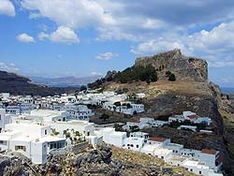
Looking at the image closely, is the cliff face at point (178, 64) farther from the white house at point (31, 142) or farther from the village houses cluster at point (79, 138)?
the white house at point (31, 142)

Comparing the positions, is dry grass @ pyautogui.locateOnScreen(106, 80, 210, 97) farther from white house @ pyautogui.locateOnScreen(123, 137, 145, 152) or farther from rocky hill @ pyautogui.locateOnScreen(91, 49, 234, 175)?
white house @ pyautogui.locateOnScreen(123, 137, 145, 152)

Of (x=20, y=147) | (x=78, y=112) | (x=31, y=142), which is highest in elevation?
(x=78, y=112)

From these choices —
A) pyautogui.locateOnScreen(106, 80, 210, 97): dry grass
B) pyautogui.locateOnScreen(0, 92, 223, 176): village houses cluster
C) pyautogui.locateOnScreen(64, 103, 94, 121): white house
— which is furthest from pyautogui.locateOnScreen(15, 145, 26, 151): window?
pyautogui.locateOnScreen(106, 80, 210, 97): dry grass

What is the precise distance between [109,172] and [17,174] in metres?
8.40

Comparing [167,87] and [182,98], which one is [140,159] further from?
[167,87]

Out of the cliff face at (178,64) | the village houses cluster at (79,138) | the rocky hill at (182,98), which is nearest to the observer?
the village houses cluster at (79,138)

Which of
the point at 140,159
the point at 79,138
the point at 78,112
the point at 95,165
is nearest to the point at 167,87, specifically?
the point at 78,112

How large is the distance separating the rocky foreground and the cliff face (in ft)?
177

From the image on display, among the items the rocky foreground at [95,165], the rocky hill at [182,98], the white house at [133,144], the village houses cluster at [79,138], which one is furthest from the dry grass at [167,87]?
the rocky foreground at [95,165]

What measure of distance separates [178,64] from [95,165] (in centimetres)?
6824

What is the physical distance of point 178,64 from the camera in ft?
317

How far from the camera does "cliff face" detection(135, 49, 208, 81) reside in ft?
301

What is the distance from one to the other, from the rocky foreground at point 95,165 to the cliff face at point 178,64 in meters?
54.0

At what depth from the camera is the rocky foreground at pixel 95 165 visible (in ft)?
91.5
